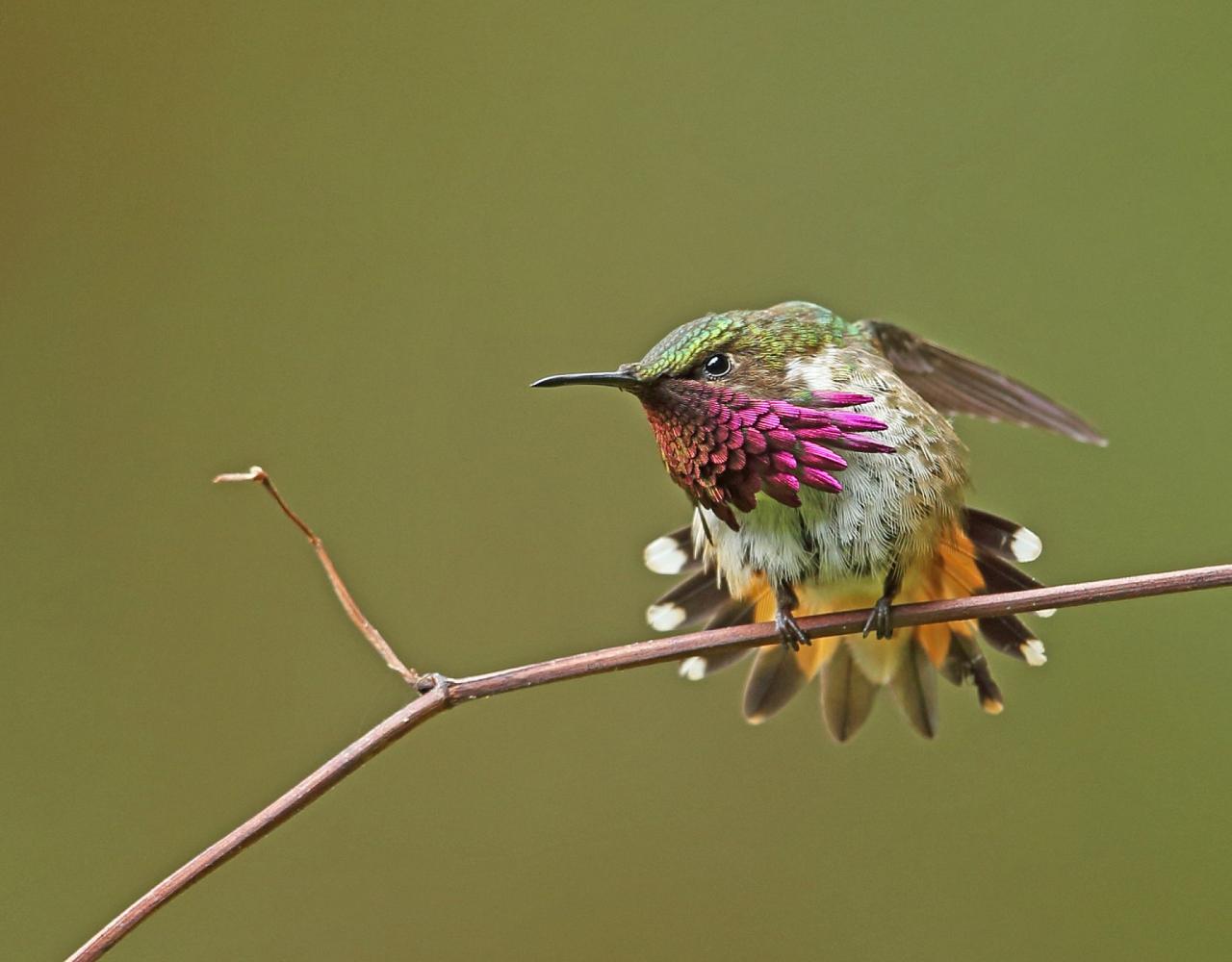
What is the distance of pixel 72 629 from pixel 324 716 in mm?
651

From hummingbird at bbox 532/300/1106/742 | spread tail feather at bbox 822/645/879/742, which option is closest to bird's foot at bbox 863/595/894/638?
hummingbird at bbox 532/300/1106/742

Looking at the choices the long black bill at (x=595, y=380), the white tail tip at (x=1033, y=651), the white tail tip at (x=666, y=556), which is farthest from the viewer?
the white tail tip at (x=666, y=556)

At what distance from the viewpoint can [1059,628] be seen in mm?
2949

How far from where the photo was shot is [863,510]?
5.31 feet

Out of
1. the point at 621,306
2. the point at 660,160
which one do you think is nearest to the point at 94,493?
the point at 621,306

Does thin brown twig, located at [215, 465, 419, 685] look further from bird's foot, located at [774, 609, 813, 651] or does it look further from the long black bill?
bird's foot, located at [774, 609, 813, 651]

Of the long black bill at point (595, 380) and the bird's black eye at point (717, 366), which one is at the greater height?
the long black bill at point (595, 380)

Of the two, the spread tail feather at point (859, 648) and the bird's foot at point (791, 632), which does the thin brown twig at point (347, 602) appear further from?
the spread tail feather at point (859, 648)

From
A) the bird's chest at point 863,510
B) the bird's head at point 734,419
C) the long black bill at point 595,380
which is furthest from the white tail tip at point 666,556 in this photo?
the long black bill at point 595,380

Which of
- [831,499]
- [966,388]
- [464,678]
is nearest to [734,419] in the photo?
[831,499]

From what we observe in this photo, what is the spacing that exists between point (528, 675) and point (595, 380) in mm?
342

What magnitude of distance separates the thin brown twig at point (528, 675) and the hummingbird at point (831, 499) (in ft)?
0.25

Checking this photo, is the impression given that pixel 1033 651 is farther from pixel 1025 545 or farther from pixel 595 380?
pixel 595 380

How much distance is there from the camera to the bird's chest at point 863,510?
5.28ft
